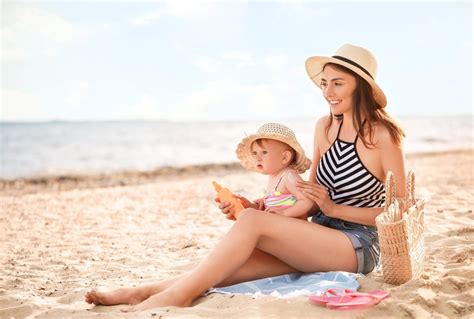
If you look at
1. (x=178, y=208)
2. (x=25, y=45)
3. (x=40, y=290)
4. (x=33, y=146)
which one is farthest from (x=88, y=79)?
(x=40, y=290)

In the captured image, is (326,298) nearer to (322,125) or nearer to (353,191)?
(353,191)

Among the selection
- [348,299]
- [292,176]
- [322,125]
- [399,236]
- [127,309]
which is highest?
[322,125]

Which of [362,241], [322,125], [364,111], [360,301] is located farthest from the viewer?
[322,125]

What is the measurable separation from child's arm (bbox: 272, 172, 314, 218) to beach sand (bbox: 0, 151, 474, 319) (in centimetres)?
63

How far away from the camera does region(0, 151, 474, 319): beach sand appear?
3160mm

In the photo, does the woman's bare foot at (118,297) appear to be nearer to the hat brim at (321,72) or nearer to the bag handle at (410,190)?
the bag handle at (410,190)

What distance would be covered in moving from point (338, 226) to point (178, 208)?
4.71 meters

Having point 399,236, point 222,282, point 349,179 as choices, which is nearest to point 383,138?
point 349,179

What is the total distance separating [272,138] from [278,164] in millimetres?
221

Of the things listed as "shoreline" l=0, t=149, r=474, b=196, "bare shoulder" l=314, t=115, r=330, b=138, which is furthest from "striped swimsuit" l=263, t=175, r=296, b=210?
"shoreline" l=0, t=149, r=474, b=196

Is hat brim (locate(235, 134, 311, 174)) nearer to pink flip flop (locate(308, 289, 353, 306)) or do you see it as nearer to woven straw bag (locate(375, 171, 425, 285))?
woven straw bag (locate(375, 171, 425, 285))

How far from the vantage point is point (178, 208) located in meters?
8.26

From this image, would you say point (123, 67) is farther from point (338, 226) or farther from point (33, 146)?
point (338, 226)

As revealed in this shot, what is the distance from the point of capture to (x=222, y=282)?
3.70 m
